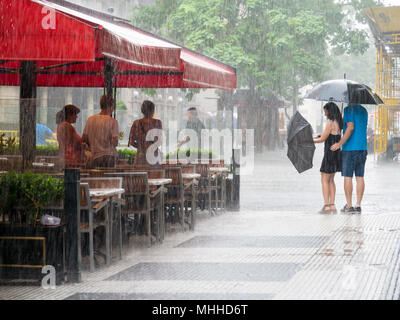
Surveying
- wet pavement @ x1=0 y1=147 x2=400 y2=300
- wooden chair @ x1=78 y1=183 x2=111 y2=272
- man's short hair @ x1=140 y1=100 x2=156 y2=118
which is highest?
man's short hair @ x1=140 y1=100 x2=156 y2=118

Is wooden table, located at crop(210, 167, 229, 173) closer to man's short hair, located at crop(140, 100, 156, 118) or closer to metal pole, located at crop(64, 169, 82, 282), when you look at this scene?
man's short hair, located at crop(140, 100, 156, 118)

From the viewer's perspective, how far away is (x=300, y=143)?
13.6 m

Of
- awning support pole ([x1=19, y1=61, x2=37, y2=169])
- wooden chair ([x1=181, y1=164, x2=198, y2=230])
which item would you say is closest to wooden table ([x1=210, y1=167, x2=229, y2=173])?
wooden chair ([x1=181, y1=164, x2=198, y2=230])

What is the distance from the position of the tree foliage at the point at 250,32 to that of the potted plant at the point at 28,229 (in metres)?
24.9

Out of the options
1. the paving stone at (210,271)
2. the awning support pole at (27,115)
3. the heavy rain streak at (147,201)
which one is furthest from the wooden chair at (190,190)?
the paving stone at (210,271)

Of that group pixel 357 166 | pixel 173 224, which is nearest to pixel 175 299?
pixel 173 224

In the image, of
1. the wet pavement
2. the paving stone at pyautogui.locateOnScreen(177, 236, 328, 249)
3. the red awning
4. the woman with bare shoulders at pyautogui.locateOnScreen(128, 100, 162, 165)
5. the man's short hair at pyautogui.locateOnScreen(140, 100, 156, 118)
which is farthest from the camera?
the woman with bare shoulders at pyautogui.locateOnScreen(128, 100, 162, 165)

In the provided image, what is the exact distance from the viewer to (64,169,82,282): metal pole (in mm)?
7383

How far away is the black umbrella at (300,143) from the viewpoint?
533 inches

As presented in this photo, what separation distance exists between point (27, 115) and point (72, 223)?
A: 1411mm

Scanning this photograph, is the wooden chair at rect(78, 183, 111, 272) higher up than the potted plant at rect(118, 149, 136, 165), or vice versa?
the potted plant at rect(118, 149, 136, 165)

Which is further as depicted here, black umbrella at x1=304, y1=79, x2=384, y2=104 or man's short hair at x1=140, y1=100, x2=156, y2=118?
black umbrella at x1=304, y1=79, x2=384, y2=104

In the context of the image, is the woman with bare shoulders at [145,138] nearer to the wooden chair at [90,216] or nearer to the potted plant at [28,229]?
the wooden chair at [90,216]

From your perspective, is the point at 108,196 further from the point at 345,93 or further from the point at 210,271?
Result: the point at 345,93
